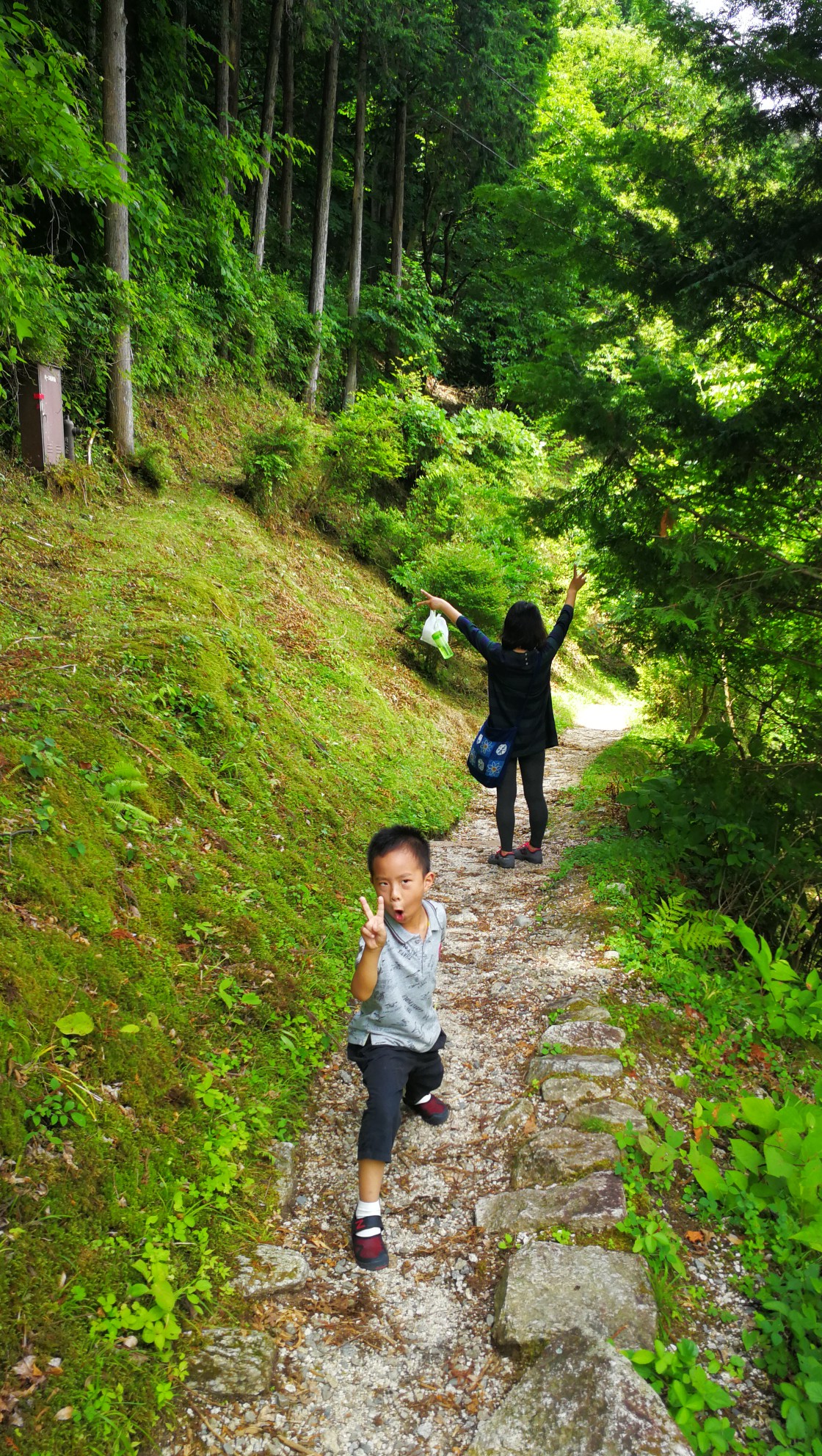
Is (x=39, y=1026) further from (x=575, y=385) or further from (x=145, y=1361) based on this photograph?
(x=575, y=385)

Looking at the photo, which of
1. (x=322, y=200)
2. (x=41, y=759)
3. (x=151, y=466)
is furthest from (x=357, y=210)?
(x=41, y=759)

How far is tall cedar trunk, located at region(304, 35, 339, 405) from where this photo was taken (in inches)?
650

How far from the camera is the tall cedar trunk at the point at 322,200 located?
1650 cm

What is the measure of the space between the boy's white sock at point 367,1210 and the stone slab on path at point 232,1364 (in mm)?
466

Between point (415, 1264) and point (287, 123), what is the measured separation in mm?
22159

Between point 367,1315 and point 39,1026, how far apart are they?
4.54ft

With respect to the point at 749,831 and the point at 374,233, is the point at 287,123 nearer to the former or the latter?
the point at 374,233

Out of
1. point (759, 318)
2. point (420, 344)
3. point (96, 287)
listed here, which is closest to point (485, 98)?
point (420, 344)

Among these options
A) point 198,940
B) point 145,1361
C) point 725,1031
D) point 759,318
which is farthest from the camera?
point 759,318

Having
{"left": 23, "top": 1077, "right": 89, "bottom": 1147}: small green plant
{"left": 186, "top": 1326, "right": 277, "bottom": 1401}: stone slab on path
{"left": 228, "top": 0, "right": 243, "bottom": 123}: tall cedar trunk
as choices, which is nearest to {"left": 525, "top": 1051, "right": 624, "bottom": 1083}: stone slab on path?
{"left": 186, "top": 1326, "right": 277, "bottom": 1401}: stone slab on path

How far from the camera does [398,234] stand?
19.8 meters

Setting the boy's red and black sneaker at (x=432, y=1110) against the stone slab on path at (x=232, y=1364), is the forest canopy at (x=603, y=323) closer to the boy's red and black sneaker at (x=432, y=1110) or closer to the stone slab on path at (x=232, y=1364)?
the boy's red and black sneaker at (x=432, y=1110)

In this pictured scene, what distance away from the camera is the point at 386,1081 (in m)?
2.72

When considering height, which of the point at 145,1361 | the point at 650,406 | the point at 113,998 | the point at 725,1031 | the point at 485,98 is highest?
the point at 485,98
